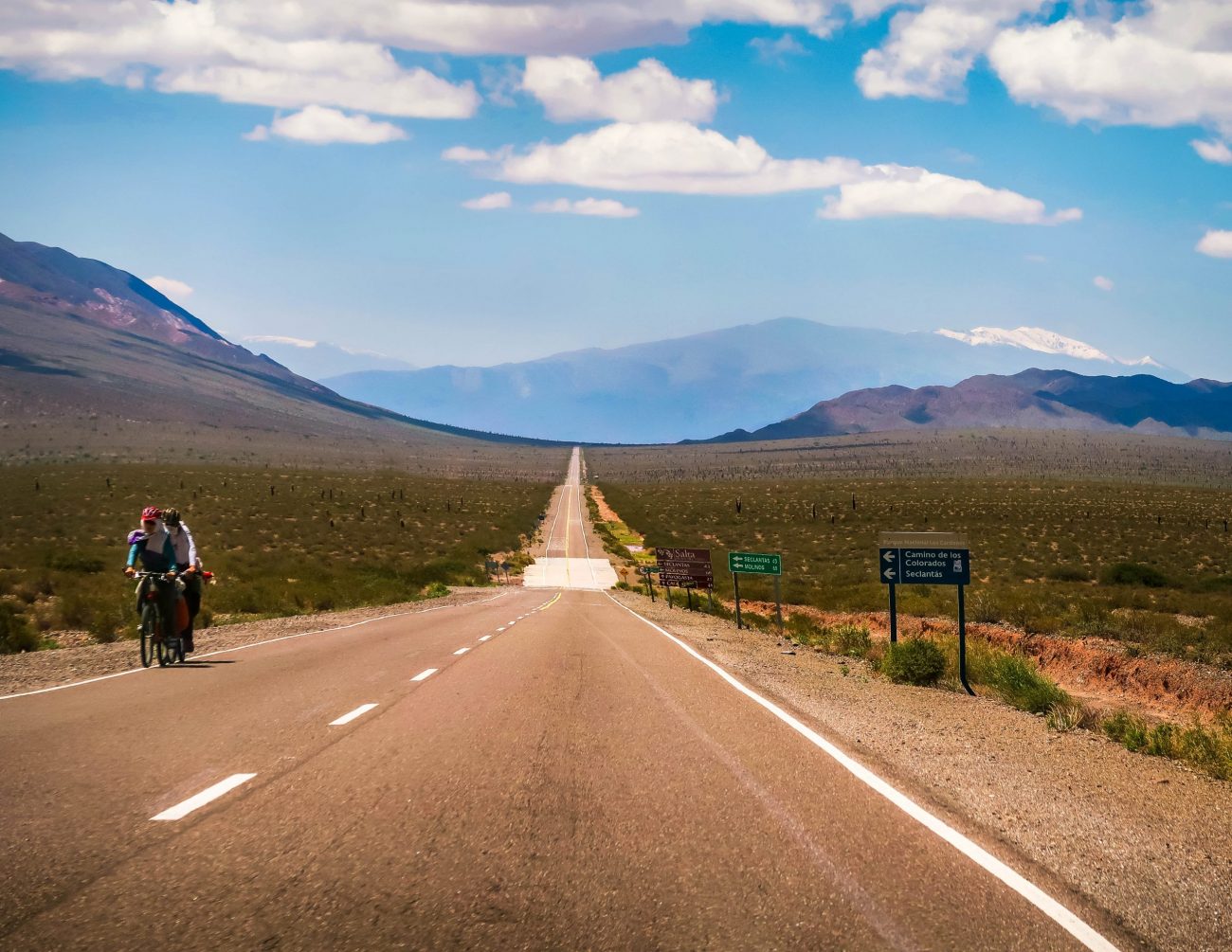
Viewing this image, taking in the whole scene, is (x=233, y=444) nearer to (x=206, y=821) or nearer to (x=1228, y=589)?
(x=1228, y=589)

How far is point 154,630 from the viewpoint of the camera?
45.1 ft

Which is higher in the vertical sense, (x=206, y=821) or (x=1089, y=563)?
(x=206, y=821)

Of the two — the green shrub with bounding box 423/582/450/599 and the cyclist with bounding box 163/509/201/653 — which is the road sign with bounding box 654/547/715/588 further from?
the cyclist with bounding box 163/509/201/653

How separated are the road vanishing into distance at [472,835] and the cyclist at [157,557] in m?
2.47

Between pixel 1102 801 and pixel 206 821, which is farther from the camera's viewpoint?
pixel 1102 801

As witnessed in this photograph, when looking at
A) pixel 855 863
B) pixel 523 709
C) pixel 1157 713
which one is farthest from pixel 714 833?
pixel 1157 713

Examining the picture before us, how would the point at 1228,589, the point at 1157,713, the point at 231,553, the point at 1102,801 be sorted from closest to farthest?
the point at 1102,801 < the point at 1157,713 < the point at 1228,589 < the point at 231,553

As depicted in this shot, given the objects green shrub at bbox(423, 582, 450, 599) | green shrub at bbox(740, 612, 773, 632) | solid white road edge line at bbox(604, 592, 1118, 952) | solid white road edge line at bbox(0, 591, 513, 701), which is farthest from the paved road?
solid white road edge line at bbox(604, 592, 1118, 952)

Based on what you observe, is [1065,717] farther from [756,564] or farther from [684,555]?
[684,555]

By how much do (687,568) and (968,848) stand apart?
1063 inches

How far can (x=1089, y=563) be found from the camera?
160ft

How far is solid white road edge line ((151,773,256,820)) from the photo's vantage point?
605 cm

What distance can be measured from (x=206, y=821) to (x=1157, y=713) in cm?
1284

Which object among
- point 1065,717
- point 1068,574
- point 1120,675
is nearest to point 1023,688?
point 1065,717
